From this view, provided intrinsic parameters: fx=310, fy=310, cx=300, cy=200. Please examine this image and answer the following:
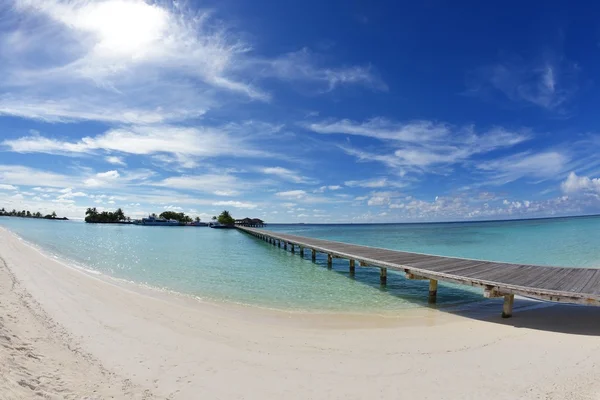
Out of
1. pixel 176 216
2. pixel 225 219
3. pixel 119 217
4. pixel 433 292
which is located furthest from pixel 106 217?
pixel 433 292

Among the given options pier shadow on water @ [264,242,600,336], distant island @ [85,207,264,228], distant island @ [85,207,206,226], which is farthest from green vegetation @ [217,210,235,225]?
pier shadow on water @ [264,242,600,336]

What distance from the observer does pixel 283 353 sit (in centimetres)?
617

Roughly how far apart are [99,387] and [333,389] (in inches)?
134

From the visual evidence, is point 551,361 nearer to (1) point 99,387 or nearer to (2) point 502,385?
(2) point 502,385

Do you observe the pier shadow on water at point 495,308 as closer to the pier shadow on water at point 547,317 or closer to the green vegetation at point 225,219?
the pier shadow on water at point 547,317

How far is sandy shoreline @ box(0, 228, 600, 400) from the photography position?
4551 millimetres

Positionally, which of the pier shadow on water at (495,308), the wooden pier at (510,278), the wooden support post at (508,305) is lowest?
the pier shadow on water at (495,308)

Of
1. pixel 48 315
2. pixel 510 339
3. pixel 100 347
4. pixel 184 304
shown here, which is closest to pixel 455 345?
pixel 510 339

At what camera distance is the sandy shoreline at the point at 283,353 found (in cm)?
455

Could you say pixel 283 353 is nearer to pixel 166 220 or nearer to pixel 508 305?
pixel 508 305

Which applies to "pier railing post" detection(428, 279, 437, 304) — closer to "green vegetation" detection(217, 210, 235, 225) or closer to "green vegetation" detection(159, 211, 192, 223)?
"green vegetation" detection(217, 210, 235, 225)

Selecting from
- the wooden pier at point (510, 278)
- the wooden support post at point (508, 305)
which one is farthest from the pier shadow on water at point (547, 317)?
the wooden pier at point (510, 278)

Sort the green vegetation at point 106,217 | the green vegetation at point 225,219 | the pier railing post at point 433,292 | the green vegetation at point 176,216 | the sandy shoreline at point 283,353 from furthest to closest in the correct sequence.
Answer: the green vegetation at point 106,217, the green vegetation at point 176,216, the green vegetation at point 225,219, the pier railing post at point 433,292, the sandy shoreline at point 283,353

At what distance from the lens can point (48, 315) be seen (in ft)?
25.8
